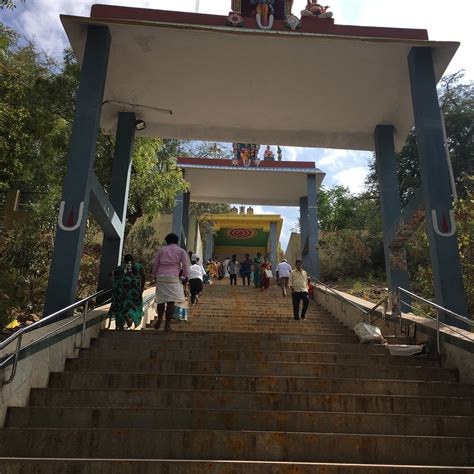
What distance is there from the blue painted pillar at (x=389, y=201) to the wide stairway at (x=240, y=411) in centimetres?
363

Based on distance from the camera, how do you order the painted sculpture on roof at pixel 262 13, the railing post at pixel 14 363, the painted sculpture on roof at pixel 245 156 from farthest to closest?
1. the painted sculpture on roof at pixel 245 156
2. the painted sculpture on roof at pixel 262 13
3. the railing post at pixel 14 363

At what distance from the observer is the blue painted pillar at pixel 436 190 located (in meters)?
6.34

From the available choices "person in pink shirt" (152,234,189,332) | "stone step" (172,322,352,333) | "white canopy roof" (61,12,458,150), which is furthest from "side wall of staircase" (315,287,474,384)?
"white canopy roof" (61,12,458,150)

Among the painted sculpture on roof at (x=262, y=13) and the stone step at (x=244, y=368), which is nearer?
the stone step at (x=244, y=368)

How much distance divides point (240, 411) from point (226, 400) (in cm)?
31

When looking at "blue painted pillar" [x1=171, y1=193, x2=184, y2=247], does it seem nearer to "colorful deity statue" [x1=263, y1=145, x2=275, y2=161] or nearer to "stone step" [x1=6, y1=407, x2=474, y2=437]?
"colorful deity statue" [x1=263, y1=145, x2=275, y2=161]

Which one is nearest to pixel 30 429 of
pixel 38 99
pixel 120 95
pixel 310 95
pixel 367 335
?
pixel 367 335

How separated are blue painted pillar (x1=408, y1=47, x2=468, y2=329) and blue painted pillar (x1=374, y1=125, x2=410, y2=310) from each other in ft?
6.26

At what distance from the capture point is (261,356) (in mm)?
5391

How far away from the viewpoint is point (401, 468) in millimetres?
3162

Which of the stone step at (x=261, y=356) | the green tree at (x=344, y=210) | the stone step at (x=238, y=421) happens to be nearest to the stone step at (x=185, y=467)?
the stone step at (x=238, y=421)

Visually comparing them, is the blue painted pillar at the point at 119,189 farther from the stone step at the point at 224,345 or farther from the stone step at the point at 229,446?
the stone step at the point at 229,446

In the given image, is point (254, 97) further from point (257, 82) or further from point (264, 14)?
point (264, 14)

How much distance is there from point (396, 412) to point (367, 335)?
198cm
